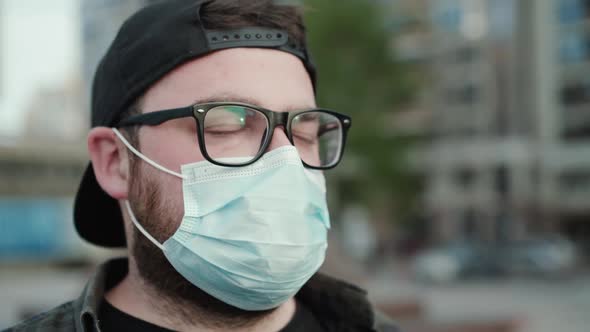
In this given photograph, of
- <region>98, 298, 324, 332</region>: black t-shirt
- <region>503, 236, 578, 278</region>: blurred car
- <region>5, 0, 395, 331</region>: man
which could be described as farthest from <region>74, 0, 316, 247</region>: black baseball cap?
<region>503, 236, 578, 278</region>: blurred car

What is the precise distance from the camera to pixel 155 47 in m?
1.58

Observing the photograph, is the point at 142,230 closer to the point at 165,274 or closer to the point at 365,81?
the point at 165,274

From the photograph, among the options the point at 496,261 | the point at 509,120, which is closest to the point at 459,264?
the point at 496,261

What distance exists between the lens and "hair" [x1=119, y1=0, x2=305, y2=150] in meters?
1.60

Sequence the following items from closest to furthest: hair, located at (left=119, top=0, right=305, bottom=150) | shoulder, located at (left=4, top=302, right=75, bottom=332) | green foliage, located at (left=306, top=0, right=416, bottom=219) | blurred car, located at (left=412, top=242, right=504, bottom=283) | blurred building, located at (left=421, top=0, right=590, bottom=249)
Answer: shoulder, located at (left=4, top=302, right=75, bottom=332) < hair, located at (left=119, top=0, right=305, bottom=150) < blurred car, located at (left=412, top=242, right=504, bottom=283) < green foliage, located at (left=306, top=0, right=416, bottom=219) < blurred building, located at (left=421, top=0, right=590, bottom=249)

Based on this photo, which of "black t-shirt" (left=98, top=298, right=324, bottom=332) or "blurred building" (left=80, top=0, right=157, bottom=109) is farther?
"blurred building" (left=80, top=0, right=157, bottom=109)

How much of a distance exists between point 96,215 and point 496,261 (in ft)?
63.0

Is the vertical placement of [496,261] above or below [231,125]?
below

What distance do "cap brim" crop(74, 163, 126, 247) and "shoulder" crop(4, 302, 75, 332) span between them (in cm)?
34

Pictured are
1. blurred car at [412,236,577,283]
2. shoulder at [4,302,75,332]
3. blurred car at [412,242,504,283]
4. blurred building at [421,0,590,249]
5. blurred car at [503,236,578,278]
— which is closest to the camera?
shoulder at [4,302,75,332]

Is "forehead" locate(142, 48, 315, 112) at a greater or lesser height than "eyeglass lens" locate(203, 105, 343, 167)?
greater

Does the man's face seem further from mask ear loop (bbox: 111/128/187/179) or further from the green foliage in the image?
the green foliage

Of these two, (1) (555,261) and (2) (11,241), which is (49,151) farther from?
(1) (555,261)

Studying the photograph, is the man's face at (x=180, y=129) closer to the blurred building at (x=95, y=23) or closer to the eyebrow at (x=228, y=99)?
the eyebrow at (x=228, y=99)
